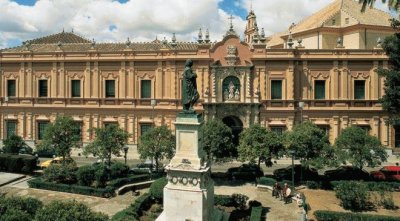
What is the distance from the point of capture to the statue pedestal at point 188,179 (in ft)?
50.8

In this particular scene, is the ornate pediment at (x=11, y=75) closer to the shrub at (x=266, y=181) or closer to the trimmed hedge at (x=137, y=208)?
the trimmed hedge at (x=137, y=208)

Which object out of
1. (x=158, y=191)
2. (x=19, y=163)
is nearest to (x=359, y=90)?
(x=158, y=191)

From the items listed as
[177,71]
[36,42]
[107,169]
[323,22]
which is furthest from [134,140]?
[323,22]

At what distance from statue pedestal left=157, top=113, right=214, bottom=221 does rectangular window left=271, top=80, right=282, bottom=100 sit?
2319 cm

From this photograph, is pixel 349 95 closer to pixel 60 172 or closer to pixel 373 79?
pixel 373 79

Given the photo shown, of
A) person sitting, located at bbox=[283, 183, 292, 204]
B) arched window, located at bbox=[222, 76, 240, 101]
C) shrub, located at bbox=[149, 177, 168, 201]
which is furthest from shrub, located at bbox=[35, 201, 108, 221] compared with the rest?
arched window, located at bbox=[222, 76, 240, 101]

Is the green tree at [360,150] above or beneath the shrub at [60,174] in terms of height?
above

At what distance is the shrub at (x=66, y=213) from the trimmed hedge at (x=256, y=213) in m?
8.35

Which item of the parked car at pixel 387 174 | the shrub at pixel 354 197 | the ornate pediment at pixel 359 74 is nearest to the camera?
the shrub at pixel 354 197

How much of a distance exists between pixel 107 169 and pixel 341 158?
637 inches

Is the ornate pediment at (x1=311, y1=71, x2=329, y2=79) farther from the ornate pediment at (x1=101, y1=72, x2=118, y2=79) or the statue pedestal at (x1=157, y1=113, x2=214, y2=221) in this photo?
the statue pedestal at (x1=157, y1=113, x2=214, y2=221)

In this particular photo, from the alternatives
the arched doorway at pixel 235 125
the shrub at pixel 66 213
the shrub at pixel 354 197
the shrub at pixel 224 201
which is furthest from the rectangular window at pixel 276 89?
the shrub at pixel 66 213

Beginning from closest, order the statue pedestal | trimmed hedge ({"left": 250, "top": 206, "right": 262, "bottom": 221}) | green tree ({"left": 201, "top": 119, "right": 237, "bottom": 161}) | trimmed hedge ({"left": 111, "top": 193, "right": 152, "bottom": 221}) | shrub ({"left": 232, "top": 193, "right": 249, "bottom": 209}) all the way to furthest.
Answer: the statue pedestal, trimmed hedge ({"left": 111, "top": 193, "right": 152, "bottom": 221}), trimmed hedge ({"left": 250, "top": 206, "right": 262, "bottom": 221}), shrub ({"left": 232, "top": 193, "right": 249, "bottom": 209}), green tree ({"left": 201, "top": 119, "right": 237, "bottom": 161})

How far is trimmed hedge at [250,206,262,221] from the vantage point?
774 inches
